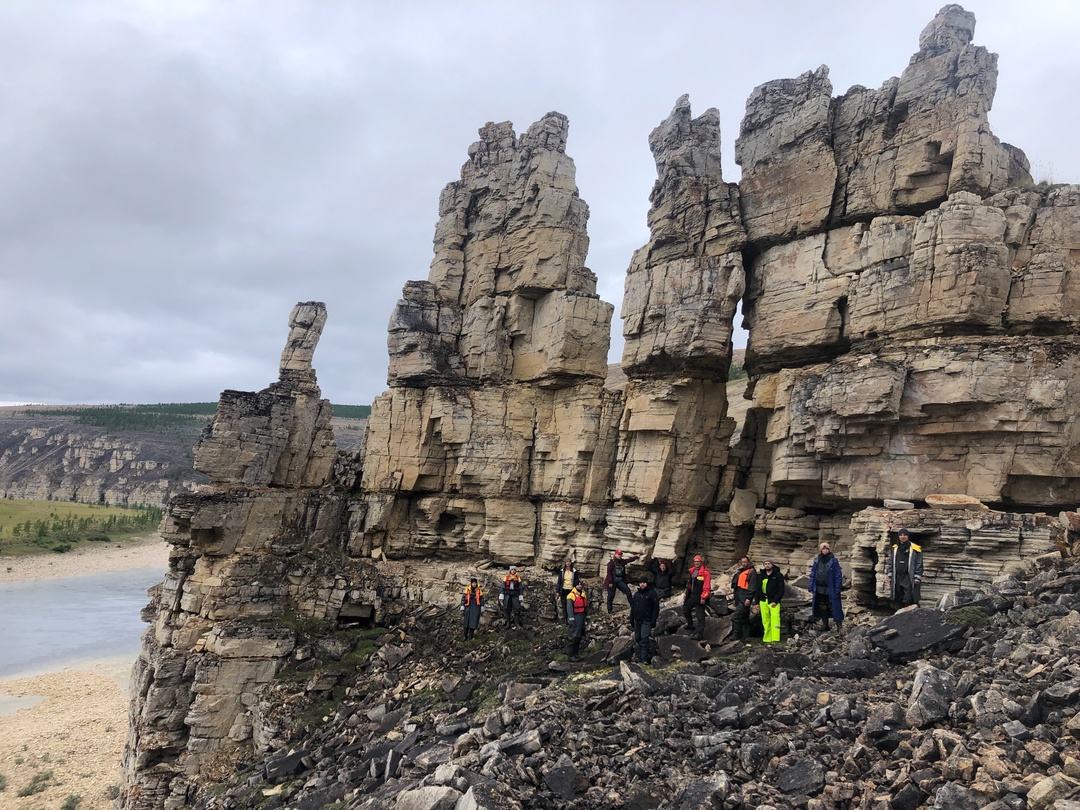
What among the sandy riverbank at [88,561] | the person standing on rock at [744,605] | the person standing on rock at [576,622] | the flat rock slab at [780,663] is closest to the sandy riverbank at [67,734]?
the person standing on rock at [576,622]

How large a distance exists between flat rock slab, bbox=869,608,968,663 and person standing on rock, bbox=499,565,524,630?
1343cm

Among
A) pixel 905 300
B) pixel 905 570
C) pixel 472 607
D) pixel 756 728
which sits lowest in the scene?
pixel 472 607

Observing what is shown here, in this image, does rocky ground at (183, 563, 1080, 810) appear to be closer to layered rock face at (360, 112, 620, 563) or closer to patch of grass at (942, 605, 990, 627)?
patch of grass at (942, 605, 990, 627)

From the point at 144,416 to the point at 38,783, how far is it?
542 ft

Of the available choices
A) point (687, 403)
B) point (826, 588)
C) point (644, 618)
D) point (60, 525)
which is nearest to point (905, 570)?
point (826, 588)

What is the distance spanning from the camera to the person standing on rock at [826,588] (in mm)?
17000

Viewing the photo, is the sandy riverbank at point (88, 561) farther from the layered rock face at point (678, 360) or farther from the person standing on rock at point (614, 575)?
the person standing on rock at point (614, 575)

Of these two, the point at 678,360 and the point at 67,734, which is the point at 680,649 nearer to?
the point at 678,360

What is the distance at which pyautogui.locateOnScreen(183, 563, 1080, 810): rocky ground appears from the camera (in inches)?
335

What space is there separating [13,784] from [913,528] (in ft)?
132

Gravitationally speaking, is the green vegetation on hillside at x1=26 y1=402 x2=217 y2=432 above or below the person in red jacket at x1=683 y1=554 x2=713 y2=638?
above

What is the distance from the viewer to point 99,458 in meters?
145

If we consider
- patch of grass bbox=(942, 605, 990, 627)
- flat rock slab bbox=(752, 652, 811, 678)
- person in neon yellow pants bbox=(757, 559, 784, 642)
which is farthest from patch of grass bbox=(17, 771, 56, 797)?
patch of grass bbox=(942, 605, 990, 627)

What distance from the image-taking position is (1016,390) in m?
18.5
